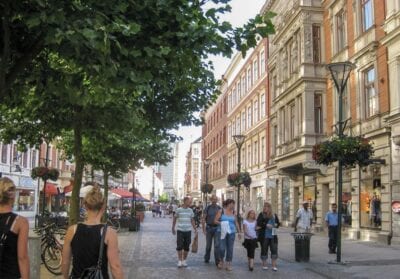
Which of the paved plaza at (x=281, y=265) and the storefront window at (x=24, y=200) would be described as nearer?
the paved plaza at (x=281, y=265)

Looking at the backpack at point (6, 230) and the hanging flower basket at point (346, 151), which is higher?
the hanging flower basket at point (346, 151)

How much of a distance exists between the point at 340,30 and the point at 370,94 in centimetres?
493

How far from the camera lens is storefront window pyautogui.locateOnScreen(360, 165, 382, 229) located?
22641 mm

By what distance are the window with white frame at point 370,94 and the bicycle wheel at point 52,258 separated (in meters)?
14.7

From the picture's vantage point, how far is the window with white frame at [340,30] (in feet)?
88.5

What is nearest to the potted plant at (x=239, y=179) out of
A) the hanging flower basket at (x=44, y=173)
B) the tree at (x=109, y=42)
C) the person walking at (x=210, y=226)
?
the hanging flower basket at (x=44, y=173)

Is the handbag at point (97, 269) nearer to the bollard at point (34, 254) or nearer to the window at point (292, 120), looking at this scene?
the bollard at point (34, 254)

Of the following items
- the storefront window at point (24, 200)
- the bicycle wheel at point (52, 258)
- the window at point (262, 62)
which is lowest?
the bicycle wheel at point (52, 258)

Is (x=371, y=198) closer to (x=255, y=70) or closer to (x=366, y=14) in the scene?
(x=366, y=14)

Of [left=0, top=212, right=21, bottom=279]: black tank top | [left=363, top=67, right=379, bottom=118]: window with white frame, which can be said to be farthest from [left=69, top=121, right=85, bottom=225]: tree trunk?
[left=363, top=67, right=379, bottom=118]: window with white frame

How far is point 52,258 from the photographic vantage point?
12.8 m

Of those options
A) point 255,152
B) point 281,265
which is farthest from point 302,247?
point 255,152

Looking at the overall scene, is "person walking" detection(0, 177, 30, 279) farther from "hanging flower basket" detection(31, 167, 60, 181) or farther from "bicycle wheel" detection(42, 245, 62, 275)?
"hanging flower basket" detection(31, 167, 60, 181)

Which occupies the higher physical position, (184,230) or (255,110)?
(255,110)
